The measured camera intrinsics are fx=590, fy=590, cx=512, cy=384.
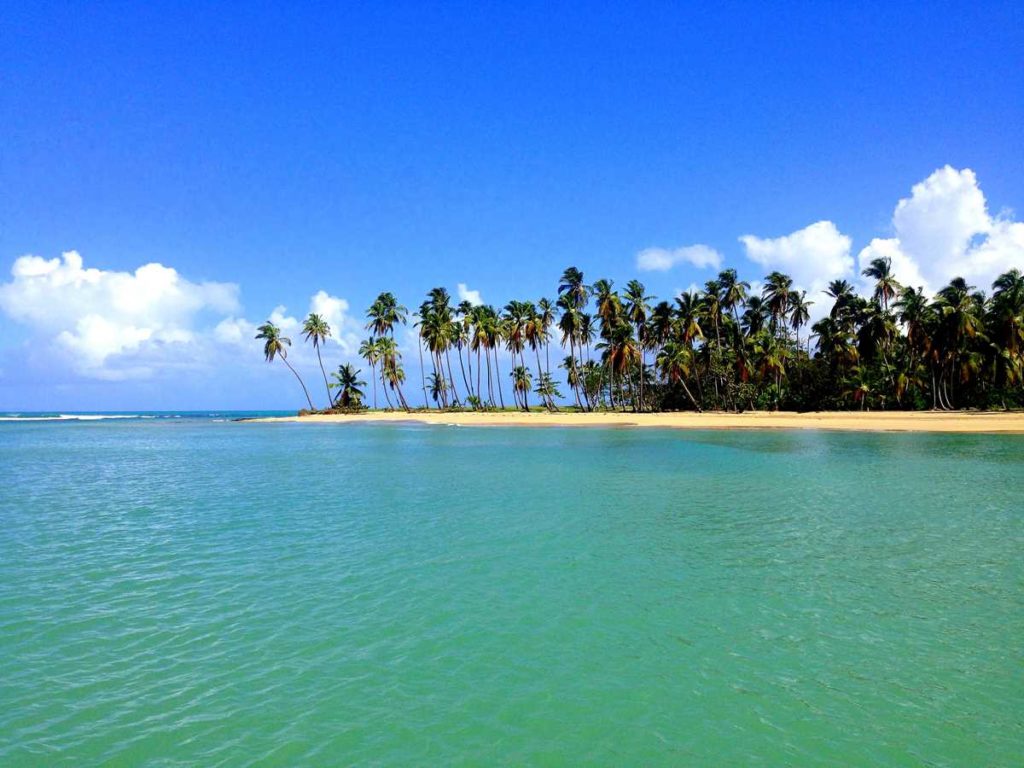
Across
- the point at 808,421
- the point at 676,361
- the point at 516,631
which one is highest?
the point at 676,361

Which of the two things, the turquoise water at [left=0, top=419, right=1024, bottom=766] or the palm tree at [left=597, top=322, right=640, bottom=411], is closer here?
the turquoise water at [left=0, top=419, right=1024, bottom=766]

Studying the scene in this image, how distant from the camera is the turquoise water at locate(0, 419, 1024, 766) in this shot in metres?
6.19

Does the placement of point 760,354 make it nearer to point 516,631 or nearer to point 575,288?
point 575,288

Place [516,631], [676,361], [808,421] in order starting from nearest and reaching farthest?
[516,631]
[808,421]
[676,361]

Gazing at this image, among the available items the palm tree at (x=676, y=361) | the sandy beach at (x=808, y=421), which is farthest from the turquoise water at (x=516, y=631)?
the palm tree at (x=676, y=361)

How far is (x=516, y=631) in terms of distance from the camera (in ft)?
29.7

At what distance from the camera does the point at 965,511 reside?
17719 millimetres

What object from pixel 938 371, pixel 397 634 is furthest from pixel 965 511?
pixel 938 371

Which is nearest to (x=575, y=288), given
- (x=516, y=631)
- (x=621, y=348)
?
(x=621, y=348)

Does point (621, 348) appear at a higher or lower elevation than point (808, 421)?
higher

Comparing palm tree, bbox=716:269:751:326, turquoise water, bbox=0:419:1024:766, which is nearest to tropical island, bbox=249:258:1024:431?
palm tree, bbox=716:269:751:326

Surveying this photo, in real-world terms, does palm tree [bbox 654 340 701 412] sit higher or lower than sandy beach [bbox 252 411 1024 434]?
higher

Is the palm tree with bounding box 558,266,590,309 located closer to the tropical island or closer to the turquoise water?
the tropical island

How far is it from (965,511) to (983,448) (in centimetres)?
2566
